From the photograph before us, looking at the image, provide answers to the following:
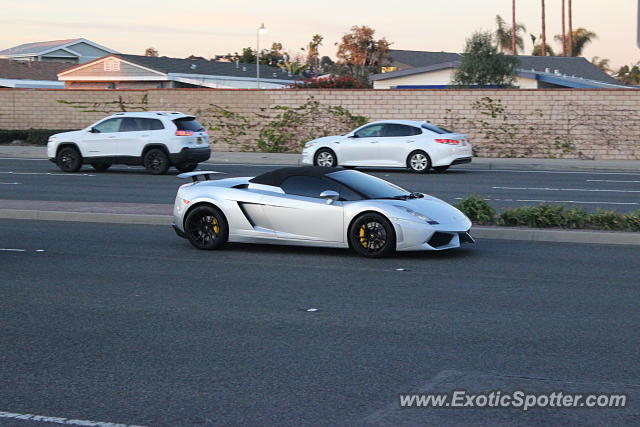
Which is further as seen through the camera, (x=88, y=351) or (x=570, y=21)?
(x=570, y=21)

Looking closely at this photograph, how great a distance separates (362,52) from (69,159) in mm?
48821

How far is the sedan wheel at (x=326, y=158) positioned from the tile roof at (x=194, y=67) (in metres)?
33.7

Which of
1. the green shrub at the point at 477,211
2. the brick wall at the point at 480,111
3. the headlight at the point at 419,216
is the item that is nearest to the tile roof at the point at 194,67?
the brick wall at the point at 480,111

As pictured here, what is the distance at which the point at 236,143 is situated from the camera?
3853 cm

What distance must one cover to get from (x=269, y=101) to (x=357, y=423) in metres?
32.9

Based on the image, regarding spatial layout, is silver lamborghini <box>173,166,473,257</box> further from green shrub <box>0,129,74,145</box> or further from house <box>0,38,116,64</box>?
house <box>0,38,116,64</box>

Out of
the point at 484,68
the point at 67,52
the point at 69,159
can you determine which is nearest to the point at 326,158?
the point at 69,159

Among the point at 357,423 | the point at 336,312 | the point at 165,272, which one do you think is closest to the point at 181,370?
the point at 357,423

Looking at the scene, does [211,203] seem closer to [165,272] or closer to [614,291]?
[165,272]

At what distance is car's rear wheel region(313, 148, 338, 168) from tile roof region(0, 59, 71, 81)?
44.2 meters

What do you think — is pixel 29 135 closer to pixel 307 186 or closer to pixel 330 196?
pixel 307 186

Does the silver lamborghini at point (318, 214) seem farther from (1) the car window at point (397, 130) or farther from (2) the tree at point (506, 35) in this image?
(2) the tree at point (506, 35)

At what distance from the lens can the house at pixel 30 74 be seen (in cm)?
6585

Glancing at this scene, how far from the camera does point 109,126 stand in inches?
1099
